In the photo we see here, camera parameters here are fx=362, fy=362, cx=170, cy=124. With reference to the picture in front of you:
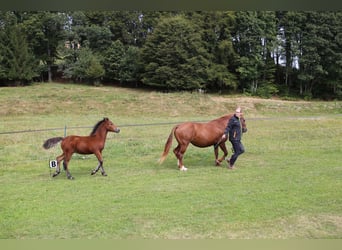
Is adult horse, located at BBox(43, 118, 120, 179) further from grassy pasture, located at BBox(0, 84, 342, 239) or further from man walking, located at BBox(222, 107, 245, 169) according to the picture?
man walking, located at BBox(222, 107, 245, 169)

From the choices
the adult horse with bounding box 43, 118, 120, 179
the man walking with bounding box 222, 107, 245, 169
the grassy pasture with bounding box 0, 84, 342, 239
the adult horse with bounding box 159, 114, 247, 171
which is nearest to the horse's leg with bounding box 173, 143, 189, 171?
the adult horse with bounding box 159, 114, 247, 171

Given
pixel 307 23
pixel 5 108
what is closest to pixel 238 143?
pixel 5 108

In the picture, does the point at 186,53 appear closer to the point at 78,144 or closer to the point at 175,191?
the point at 78,144

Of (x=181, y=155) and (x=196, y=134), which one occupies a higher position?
(x=196, y=134)

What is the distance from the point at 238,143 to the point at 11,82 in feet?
128

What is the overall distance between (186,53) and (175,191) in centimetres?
3341

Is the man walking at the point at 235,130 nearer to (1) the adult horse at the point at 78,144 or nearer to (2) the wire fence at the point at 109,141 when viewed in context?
(1) the adult horse at the point at 78,144

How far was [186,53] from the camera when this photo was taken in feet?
129

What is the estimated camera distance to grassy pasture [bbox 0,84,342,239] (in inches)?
199

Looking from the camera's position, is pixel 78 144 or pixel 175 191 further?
pixel 78 144

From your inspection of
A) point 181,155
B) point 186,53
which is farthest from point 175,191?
point 186,53

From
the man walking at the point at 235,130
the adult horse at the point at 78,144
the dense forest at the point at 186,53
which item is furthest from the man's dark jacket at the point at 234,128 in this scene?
the dense forest at the point at 186,53

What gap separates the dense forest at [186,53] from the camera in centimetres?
3903

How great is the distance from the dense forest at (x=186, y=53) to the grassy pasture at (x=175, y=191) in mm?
23866
